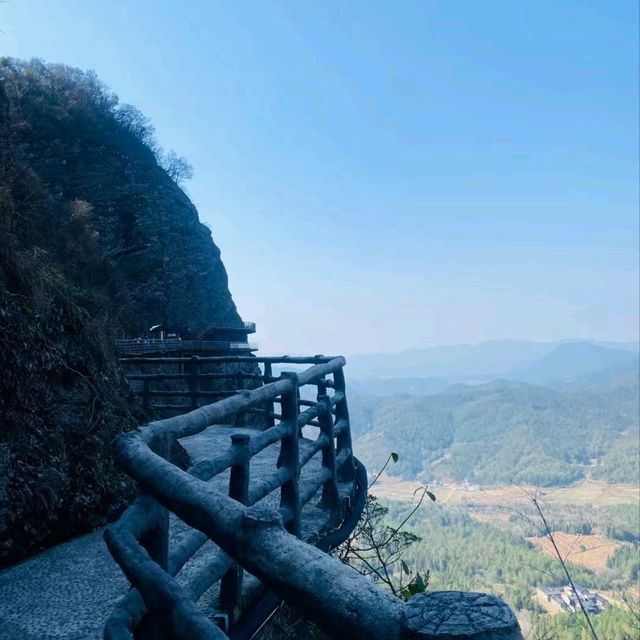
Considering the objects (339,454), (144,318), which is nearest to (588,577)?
(144,318)

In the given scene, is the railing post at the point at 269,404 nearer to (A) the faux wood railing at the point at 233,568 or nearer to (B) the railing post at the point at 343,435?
(B) the railing post at the point at 343,435

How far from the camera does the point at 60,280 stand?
5922mm

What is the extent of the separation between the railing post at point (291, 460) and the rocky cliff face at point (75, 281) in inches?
79.2

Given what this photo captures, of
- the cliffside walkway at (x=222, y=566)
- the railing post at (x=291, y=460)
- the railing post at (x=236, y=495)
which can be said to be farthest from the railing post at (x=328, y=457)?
the railing post at (x=236, y=495)

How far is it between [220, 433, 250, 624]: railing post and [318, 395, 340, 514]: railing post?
1.85 metres

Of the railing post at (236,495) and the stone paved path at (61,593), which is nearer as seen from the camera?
the railing post at (236,495)

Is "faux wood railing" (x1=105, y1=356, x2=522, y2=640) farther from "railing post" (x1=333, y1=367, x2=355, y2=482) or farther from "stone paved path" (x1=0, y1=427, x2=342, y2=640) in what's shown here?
"railing post" (x1=333, y1=367, x2=355, y2=482)

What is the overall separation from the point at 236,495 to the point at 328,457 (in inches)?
85.3

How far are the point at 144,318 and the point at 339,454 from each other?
69.2 ft

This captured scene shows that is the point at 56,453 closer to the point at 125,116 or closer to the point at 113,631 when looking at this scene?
the point at 113,631

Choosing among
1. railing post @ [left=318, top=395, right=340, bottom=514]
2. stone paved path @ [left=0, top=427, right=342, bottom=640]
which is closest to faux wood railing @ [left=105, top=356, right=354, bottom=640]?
railing post @ [left=318, top=395, right=340, bottom=514]

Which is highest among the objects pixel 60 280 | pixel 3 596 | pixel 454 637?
pixel 60 280

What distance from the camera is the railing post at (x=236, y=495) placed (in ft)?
8.56

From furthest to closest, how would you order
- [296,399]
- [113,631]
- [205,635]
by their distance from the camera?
A: [296,399]
[113,631]
[205,635]
